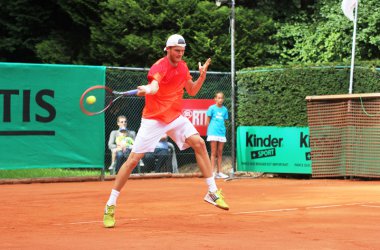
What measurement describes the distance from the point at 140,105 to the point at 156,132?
30.4 feet

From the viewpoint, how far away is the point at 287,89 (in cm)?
1936

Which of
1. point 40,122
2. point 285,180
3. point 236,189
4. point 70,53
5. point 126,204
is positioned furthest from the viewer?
point 70,53

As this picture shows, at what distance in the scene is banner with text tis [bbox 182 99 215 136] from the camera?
19.1 m

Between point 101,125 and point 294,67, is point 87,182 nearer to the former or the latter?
Result: point 101,125

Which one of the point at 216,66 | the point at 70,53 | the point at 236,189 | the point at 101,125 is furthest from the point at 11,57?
the point at 236,189

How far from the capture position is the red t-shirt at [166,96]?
381 inches

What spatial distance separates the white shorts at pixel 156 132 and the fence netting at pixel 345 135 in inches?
334

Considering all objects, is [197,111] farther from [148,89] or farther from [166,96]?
[148,89]

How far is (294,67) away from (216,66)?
369cm

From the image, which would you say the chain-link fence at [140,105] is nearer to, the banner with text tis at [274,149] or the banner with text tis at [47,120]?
the banner with text tis at [274,149]

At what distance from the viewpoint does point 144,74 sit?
18.9 metres

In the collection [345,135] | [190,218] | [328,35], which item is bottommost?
[190,218]

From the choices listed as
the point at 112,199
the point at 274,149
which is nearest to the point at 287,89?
the point at 274,149

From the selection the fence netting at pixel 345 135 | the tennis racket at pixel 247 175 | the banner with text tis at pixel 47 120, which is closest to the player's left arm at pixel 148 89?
the banner with text tis at pixel 47 120
